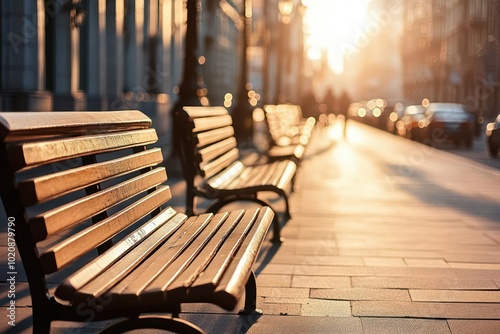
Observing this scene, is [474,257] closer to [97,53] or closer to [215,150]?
[215,150]

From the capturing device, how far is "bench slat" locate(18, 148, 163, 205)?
300 centimetres

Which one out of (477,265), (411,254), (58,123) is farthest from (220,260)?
(411,254)

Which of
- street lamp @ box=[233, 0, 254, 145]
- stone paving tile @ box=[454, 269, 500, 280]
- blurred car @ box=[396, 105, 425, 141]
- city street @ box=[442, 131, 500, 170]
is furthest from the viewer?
blurred car @ box=[396, 105, 425, 141]

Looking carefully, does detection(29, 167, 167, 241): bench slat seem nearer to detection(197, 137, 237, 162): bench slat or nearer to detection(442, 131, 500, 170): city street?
detection(197, 137, 237, 162): bench slat

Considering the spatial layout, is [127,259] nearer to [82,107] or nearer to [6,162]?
[6,162]

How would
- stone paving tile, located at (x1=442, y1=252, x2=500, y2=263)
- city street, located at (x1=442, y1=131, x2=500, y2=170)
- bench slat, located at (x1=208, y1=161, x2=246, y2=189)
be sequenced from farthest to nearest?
city street, located at (x1=442, y1=131, x2=500, y2=170) → bench slat, located at (x1=208, y1=161, x2=246, y2=189) → stone paving tile, located at (x1=442, y1=252, x2=500, y2=263)

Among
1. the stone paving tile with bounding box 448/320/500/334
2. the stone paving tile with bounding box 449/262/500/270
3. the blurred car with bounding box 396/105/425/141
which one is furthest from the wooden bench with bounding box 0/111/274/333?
the blurred car with bounding box 396/105/425/141

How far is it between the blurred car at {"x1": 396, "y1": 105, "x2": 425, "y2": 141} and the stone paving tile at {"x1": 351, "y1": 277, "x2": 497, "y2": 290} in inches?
976

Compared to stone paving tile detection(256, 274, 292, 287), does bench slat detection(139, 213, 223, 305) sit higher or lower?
higher

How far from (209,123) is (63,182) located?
3986 mm

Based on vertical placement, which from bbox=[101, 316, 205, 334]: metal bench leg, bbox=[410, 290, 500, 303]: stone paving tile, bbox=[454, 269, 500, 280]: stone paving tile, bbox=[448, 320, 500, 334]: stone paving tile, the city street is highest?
bbox=[101, 316, 205, 334]: metal bench leg

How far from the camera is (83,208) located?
3479 mm

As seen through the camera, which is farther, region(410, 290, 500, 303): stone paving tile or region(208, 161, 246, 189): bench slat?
region(208, 161, 246, 189): bench slat

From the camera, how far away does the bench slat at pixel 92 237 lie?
3105 mm
